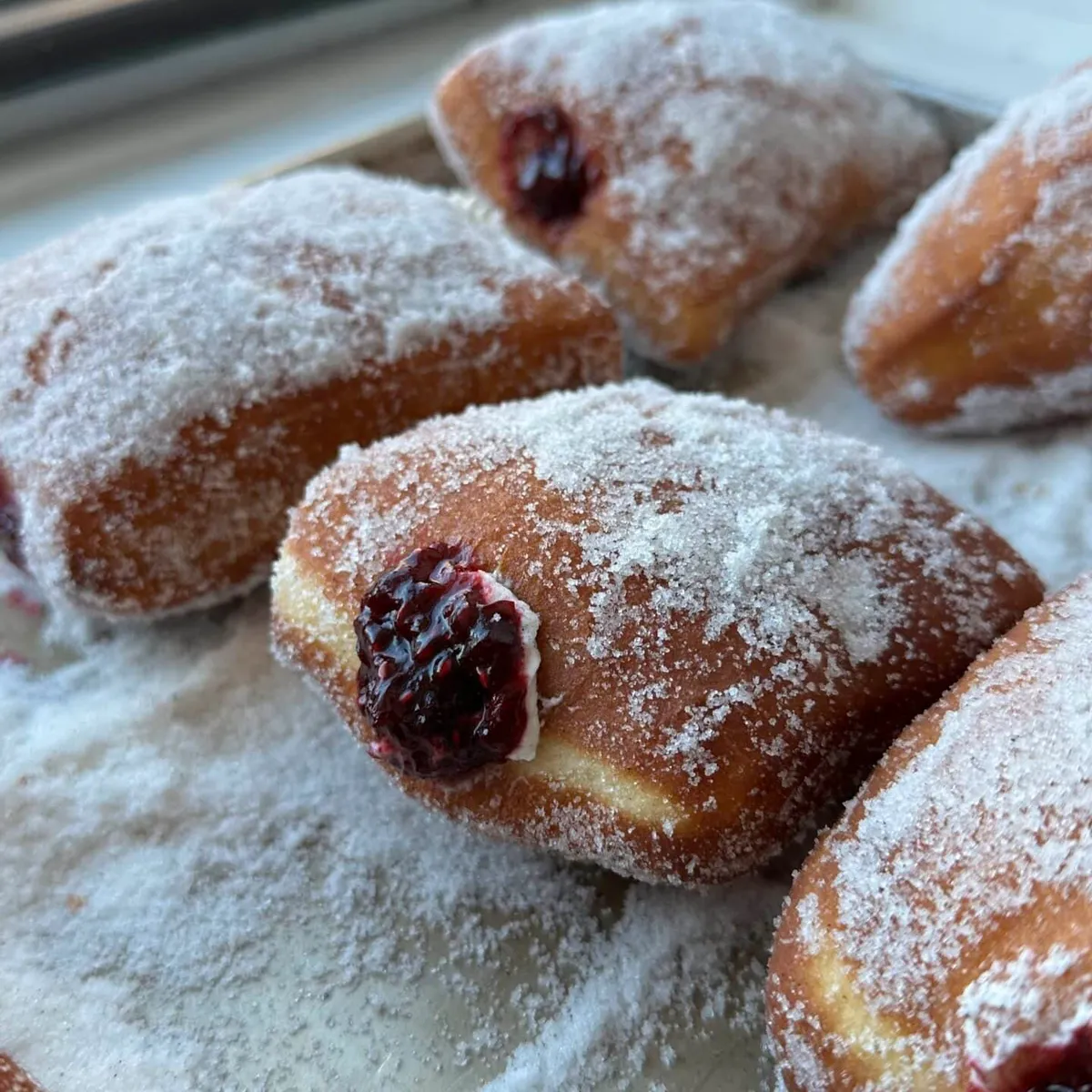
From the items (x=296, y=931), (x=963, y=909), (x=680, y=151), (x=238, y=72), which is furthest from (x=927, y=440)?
(x=238, y=72)

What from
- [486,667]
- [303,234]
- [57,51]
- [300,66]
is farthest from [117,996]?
[300,66]

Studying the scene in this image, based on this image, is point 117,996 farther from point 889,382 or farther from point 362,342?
Answer: point 889,382

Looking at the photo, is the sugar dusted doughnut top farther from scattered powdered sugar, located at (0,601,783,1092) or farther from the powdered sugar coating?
the powdered sugar coating

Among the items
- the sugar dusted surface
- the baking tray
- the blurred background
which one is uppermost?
the sugar dusted surface

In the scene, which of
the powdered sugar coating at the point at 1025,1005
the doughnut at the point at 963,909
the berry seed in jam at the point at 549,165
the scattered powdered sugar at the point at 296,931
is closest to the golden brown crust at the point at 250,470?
the scattered powdered sugar at the point at 296,931

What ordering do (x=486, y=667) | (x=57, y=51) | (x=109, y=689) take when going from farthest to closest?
(x=57, y=51) → (x=109, y=689) → (x=486, y=667)

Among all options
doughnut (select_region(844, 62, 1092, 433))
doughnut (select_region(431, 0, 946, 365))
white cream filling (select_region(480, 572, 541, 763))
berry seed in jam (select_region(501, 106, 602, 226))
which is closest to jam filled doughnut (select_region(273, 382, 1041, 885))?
white cream filling (select_region(480, 572, 541, 763))

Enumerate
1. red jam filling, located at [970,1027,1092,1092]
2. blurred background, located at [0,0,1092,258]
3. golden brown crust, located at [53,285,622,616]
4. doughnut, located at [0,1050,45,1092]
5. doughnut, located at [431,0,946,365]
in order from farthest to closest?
blurred background, located at [0,0,1092,258] < doughnut, located at [431,0,946,365] < golden brown crust, located at [53,285,622,616] < doughnut, located at [0,1050,45,1092] < red jam filling, located at [970,1027,1092,1092]

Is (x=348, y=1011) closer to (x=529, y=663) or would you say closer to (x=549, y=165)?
(x=529, y=663)

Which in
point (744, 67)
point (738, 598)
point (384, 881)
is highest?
point (744, 67)
